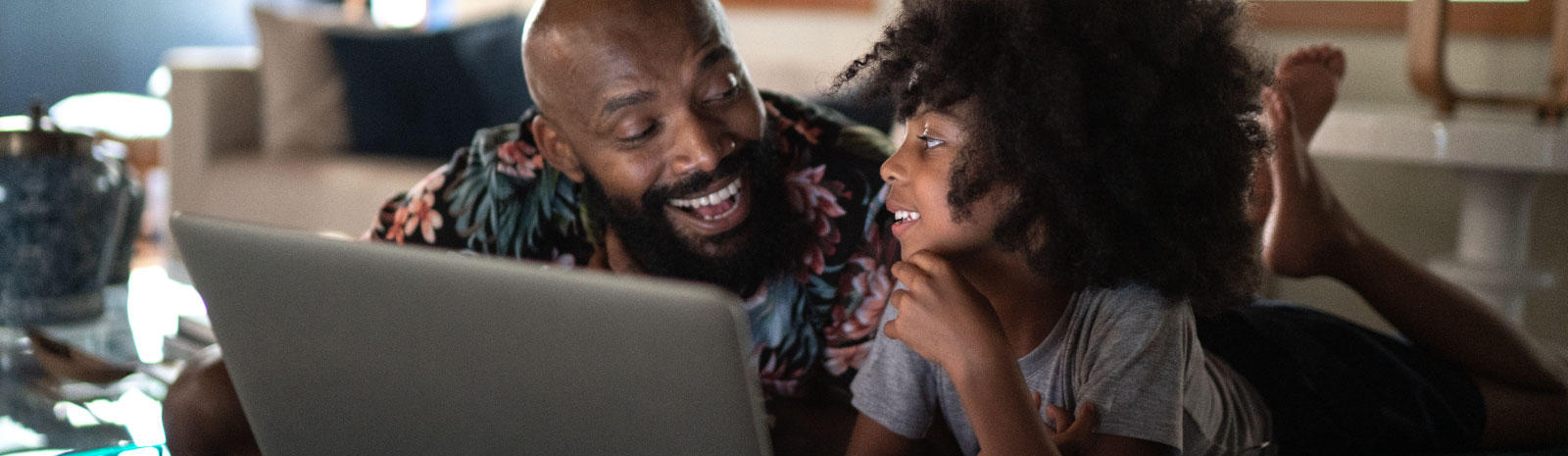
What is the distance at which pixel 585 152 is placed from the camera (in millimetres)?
1254

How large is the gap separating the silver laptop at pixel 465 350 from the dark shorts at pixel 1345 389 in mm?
718

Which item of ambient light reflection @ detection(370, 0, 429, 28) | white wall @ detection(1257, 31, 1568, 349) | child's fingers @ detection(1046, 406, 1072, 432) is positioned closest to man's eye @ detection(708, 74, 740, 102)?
child's fingers @ detection(1046, 406, 1072, 432)

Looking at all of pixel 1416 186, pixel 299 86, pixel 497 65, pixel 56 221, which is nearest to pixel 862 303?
pixel 56 221

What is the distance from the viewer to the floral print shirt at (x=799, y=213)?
1255 mm

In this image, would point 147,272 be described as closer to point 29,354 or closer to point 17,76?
point 29,354

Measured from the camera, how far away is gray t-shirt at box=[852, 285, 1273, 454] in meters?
0.89

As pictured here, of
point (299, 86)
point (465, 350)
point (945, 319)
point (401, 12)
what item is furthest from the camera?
point (401, 12)

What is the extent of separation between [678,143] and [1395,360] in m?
0.78

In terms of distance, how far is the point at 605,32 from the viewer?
45.6 inches

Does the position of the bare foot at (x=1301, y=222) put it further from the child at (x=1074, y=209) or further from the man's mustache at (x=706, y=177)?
the man's mustache at (x=706, y=177)

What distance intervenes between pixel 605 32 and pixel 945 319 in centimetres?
50

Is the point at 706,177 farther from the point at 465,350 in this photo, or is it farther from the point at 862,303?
the point at 465,350

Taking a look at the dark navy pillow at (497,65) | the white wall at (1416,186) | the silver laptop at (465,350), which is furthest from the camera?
the dark navy pillow at (497,65)

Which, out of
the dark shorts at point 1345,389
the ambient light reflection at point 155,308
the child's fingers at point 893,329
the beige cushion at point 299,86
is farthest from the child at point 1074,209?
the beige cushion at point 299,86
